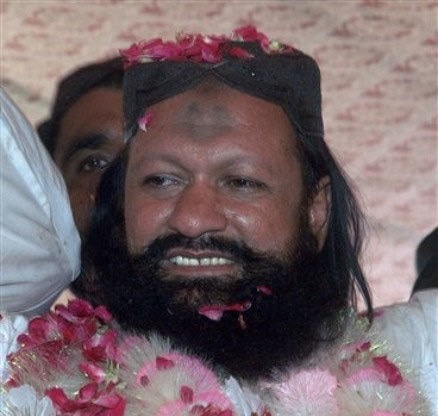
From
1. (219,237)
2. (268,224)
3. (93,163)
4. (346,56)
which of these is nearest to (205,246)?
(219,237)

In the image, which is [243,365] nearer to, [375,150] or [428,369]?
[428,369]

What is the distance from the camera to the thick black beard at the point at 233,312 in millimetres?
1708

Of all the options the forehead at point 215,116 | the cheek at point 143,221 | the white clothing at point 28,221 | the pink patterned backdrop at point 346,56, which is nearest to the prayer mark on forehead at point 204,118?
the forehead at point 215,116

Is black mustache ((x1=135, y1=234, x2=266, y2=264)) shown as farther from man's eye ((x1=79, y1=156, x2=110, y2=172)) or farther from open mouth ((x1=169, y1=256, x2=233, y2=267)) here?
man's eye ((x1=79, y1=156, x2=110, y2=172))

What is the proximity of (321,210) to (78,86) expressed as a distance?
2.56 ft

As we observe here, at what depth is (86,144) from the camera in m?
2.27

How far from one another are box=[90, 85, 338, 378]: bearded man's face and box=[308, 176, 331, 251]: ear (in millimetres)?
65

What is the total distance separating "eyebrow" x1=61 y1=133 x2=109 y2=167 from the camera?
2.25 m

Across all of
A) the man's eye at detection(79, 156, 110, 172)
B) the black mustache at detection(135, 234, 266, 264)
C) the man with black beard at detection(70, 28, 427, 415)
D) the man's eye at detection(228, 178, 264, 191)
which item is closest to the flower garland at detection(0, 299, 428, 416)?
the man with black beard at detection(70, 28, 427, 415)

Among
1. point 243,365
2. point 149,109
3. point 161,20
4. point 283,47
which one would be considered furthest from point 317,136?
point 161,20

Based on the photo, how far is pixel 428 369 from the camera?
5.82 feet

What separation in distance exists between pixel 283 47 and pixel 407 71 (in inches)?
58.2

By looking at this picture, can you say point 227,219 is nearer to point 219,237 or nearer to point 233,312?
point 219,237

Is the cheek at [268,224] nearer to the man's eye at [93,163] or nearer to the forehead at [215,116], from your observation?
the forehead at [215,116]
